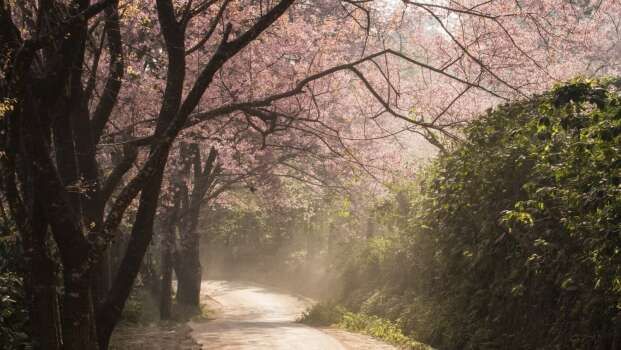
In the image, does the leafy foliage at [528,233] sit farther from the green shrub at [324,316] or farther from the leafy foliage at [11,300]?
the leafy foliage at [11,300]

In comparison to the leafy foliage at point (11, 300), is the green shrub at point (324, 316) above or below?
below

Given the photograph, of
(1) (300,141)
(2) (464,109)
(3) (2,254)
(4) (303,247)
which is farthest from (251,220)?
(3) (2,254)

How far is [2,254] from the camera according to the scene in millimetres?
9992

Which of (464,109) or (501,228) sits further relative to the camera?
(464,109)

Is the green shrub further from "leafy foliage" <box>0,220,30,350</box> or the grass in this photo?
"leafy foliage" <box>0,220,30,350</box>

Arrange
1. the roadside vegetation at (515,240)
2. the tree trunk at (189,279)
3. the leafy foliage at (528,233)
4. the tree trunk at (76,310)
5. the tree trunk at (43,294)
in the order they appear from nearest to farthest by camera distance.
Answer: the tree trunk at (43,294) → the tree trunk at (76,310) → the leafy foliage at (528,233) → the roadside vegetation at (515,240) → the tree trunk at (189,279)

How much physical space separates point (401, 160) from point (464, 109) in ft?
7.92

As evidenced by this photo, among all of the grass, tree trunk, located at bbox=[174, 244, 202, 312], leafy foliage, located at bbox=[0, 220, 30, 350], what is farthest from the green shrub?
leafy foliage, located at bbox=[0, 220, 30, 350]

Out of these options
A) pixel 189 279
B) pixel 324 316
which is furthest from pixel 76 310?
pixel 189 279

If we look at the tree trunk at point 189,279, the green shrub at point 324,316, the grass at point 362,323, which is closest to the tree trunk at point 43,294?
the grass at point 362,323

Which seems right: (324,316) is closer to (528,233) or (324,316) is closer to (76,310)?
(528,233)

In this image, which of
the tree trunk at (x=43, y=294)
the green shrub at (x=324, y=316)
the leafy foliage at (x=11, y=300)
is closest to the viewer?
the tree trunk at (x=43, y=294)

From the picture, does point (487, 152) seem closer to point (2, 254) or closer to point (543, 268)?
point (543, 268)

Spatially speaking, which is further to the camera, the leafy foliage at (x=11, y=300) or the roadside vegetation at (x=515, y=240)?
the leafy foliage at (x=11, y=300)
